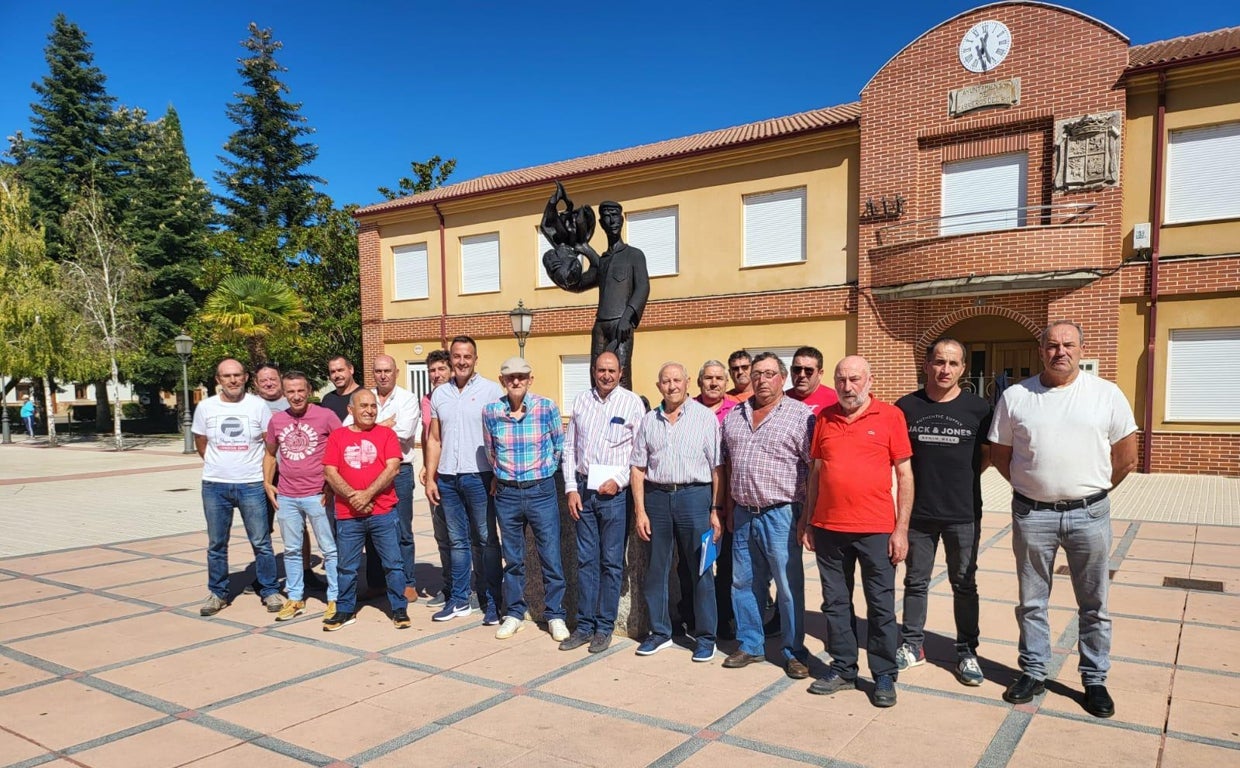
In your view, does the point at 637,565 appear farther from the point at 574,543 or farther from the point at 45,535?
the point at 45,535

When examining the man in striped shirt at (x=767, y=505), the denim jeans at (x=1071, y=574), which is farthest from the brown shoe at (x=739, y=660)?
the denim jeans at (x=1071, y=574)

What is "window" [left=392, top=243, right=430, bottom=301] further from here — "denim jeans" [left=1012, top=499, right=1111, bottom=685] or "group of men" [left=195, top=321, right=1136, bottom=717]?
"denim jeans" [left=1012, top=499, right=1111, bottom=685]

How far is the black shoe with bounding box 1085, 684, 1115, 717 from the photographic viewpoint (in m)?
3.63

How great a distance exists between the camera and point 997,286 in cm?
1325

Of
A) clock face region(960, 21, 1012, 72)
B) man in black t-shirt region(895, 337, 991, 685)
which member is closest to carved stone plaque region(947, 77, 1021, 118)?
clock face region(960, 21, 1012, 72)

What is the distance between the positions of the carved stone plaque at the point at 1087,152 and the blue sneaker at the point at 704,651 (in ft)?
39.8

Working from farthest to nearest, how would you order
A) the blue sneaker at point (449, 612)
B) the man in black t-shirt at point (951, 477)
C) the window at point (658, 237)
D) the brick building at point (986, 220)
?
the window at point (658, 237), the brick building at point (986, 220), the blue sneaker at point (449, 612), the man in black t-shirt at point (951, 477)

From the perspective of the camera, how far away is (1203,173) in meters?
12.5

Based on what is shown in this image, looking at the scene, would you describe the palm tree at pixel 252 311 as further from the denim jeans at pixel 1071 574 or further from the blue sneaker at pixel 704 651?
the denim jeans at pixel 1071 574

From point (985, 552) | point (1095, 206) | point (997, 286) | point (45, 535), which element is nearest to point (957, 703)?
point (985, 552)

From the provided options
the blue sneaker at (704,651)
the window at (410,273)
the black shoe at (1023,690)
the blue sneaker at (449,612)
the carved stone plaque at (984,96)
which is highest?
the carved stone plaque at (984,96)

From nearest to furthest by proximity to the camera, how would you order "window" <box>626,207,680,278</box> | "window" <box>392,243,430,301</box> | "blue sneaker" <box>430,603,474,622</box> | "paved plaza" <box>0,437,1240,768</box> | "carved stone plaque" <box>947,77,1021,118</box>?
"paved plaza" <box>0,437,1240,768</box>, "blue sneaker" <box>430,603,474,622</box>, "carved stone plaque" <box>947,77,1021,118</box>, "window" <box>626,207,680,278</box>, "window" <box>392,243,430,301</box>

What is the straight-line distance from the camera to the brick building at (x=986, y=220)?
1256 centimetres

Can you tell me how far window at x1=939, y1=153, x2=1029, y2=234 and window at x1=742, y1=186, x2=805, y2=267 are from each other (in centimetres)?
283
